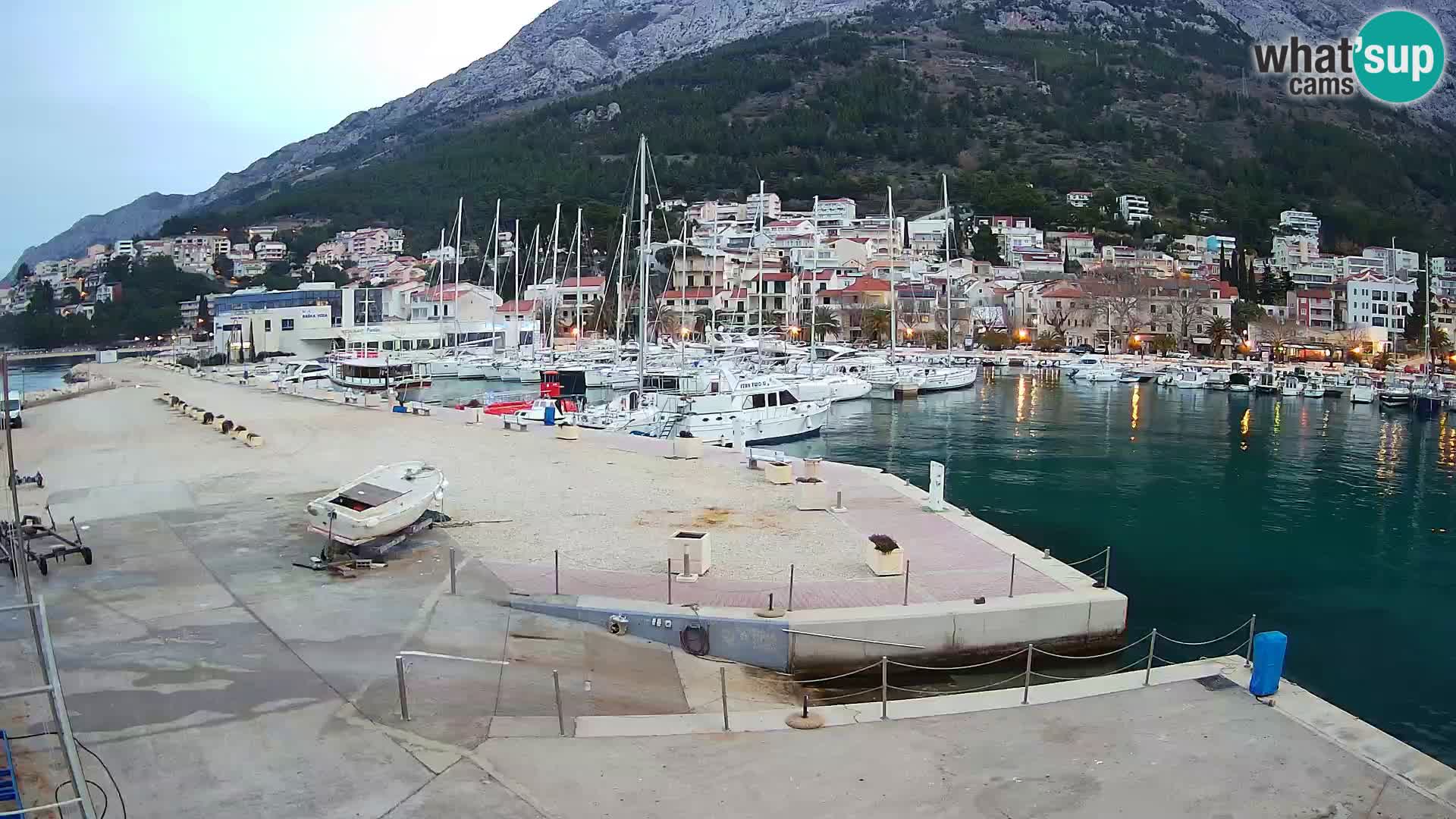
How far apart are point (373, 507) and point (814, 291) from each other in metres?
58.5

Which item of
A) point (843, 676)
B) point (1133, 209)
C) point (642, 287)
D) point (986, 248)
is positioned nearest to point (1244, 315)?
point (986, 248)

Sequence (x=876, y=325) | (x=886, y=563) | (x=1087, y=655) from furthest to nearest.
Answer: (x=876, y=325)
(x=886, y=563)
(x=1087, y=655)

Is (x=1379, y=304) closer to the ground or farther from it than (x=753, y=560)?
farther from it

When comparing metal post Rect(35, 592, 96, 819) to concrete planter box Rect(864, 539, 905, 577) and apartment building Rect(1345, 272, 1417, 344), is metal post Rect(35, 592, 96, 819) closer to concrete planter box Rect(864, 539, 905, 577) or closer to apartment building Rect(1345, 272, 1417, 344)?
concrete planter box Rect(864, 539, 905, 577)

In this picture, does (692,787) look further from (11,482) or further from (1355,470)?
(1355,470)

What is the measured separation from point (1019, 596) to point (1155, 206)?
163826 millimetres

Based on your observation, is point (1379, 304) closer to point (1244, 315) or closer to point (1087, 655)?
point (1244, 315)

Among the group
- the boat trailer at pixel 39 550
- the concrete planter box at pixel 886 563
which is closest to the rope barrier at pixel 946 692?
the concrete planter box at pixel 886 563

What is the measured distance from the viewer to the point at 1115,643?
508 inches

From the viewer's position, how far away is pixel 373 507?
46.3 ft

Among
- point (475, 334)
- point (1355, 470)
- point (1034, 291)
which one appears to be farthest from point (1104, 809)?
point (1034, 291)

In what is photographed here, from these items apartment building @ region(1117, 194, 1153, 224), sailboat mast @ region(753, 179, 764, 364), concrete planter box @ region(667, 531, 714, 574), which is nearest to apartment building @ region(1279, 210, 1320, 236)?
apartment building @ region(1117, 194, 1153, 224)

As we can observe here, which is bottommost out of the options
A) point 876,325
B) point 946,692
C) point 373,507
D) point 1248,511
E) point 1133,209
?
point 1248,511

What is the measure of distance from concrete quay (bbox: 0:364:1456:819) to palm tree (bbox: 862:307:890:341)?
267ft
